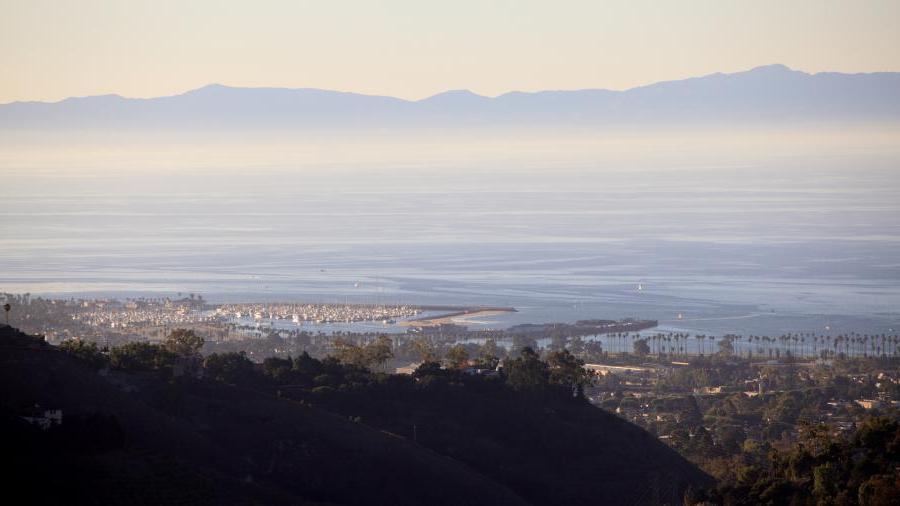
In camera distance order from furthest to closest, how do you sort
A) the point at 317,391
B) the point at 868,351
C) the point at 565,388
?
the point at 868,351
the point at 565,388
the point at 317,391

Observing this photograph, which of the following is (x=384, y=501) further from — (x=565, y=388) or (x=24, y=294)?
(x=24, y=294)

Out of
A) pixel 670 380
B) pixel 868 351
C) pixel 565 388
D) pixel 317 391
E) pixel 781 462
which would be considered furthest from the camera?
pixel 868 351

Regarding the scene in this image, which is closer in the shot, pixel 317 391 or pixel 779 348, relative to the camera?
pixel 317 391

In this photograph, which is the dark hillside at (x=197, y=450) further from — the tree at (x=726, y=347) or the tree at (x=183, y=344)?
the tree at (x=726, y=347)

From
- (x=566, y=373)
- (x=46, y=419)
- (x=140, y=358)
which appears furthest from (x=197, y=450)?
(x=566, y=373)

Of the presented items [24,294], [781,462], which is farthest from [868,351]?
[24,294]

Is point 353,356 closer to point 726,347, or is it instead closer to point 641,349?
point 641,349

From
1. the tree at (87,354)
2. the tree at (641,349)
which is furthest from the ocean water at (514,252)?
the tree at (87,354)

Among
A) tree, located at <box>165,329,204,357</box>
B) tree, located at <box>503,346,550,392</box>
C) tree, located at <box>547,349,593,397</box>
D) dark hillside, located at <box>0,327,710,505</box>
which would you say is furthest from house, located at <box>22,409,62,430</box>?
tree, located at <box>547,349,593,397</box>
